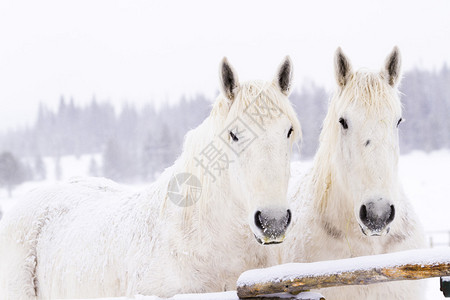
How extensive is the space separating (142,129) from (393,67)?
68035 millimetres

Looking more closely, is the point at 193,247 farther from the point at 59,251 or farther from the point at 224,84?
the point at 59,251

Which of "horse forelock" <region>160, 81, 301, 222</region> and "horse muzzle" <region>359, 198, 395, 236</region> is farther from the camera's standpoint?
"horse forelock" <region>160, 81, 301, 222</region>

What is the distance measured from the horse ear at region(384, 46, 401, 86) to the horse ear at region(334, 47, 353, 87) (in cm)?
29

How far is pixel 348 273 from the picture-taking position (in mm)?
2107

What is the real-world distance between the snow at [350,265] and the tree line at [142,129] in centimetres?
1451

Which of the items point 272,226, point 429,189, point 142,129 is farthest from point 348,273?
point 142,129

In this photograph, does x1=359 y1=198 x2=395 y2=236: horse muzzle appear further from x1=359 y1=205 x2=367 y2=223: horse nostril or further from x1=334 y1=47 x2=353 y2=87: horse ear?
x1=334 y1=47 x2=353 y2=87: horse ear

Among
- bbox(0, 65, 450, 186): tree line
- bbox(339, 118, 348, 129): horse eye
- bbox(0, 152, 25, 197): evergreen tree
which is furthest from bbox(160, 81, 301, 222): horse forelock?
bbox(0, 152, 25, 197): evergreen tree

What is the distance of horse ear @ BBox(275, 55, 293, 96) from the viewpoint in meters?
3.17

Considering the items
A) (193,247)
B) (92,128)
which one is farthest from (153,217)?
(92,128)

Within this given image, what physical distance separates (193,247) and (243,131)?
0.96 m

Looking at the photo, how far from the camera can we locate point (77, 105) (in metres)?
88.1

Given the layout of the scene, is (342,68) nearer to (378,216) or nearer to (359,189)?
(359,189)

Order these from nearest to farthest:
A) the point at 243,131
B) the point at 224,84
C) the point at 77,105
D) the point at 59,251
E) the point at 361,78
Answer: the point at 243,131 → the point at 224,84 → the point at 361,78 → the point at 59,251 → the point at 77,105
